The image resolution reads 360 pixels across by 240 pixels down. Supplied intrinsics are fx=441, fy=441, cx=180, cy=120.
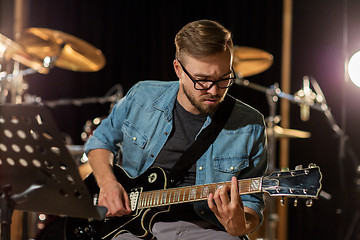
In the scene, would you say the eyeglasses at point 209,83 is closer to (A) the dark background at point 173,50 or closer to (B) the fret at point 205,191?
(B) the fret at point 205,191

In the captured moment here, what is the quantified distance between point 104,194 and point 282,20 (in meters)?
4.16

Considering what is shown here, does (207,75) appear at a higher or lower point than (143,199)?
higher

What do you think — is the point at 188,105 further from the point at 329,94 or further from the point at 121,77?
the point at 121,77

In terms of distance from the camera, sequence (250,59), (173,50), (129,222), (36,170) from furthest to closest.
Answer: (173,50), (250,59), (129,222), (36,170)

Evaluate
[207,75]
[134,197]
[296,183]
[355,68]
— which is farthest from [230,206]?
[355,68]

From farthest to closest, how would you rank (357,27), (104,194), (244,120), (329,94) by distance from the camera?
(329,94) < (357,27) < (244,120) < (104,194)

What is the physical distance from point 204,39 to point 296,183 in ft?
2.59

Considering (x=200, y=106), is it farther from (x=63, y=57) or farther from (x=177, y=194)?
(x=63, y=57)

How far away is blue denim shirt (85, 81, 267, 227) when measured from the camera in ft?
6.94

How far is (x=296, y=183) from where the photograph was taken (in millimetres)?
1730

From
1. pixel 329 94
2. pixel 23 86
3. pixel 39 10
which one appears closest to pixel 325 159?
pixel 329 94

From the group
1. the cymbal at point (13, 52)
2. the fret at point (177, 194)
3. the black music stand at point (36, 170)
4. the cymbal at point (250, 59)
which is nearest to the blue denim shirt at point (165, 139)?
the fret at point (177, 194)

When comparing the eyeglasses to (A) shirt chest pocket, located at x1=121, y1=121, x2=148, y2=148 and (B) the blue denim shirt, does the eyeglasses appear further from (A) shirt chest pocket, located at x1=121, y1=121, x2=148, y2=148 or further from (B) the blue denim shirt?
(A) shirt chest pocket, located at x1=121, y1=121, x2=148, y2=148

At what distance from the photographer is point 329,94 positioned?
4496mm
